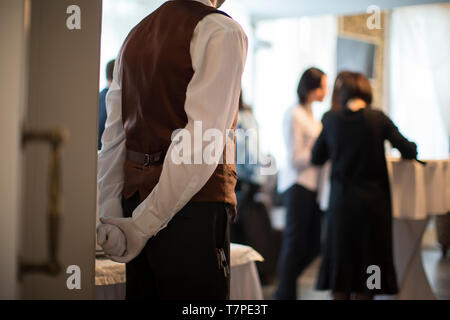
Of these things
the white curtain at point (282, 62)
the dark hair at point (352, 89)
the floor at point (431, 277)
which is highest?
the white curtain at point (282, 62)

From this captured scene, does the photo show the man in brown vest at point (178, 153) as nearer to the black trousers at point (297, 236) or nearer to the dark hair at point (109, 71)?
the dark hair at point (109, 71)

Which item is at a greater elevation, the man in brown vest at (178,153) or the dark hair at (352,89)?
the dark hair at (352,89)

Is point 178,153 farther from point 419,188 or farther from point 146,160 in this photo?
point 419,188

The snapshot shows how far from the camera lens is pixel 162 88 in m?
1.21

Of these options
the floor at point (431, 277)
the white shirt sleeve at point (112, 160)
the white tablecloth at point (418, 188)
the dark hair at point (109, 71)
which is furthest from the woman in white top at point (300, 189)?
the white shirt sleeve at point (112, 160)

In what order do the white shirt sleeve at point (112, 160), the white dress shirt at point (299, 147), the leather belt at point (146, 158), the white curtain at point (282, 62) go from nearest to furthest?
the leather belt at point (146, 158) < the white shirt sleeve at point (112, 160) < the white dress shirt at point (299, 147) < the white curtain at point (282, 62)

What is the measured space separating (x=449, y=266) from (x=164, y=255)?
1.85m

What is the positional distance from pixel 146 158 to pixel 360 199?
1571 mm

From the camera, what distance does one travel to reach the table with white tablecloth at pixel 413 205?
266 centimetres

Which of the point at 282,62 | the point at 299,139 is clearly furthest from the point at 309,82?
the point at 282,62

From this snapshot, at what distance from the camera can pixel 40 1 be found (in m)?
0.87

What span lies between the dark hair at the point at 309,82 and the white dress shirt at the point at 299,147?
83 millimetres
